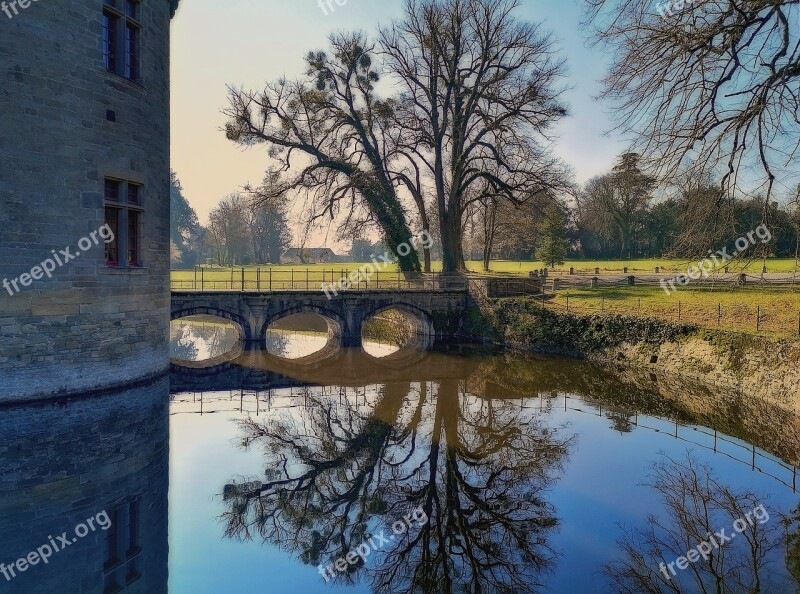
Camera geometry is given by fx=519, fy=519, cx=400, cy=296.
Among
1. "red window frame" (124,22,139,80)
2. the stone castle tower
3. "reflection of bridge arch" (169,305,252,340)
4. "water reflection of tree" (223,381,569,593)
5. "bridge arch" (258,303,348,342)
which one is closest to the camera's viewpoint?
"water reflection of tree" (223,381,569,593)

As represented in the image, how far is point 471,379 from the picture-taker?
695 inches

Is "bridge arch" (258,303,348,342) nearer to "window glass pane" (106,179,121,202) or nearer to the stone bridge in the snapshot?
the stone bridge

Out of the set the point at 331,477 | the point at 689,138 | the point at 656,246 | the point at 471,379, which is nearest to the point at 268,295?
the point at 471,379

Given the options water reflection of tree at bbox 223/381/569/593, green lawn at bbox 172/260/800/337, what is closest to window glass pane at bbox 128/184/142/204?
water reflection of tree at bbox 223/381/569/593

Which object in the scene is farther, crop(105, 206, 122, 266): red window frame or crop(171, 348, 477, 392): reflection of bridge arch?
crop(171, 348, 477, 392): reflection of bridge arch

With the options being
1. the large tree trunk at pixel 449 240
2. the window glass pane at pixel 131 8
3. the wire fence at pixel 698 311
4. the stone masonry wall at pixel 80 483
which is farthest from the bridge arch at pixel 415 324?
the window glass pane at pixel 131 8

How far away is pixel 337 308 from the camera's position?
2462 cm

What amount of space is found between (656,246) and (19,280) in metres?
54.4

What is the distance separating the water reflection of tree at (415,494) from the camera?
660cm

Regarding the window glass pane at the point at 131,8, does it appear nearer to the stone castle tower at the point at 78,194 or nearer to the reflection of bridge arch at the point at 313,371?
the stone castle tower at the point at 78,194

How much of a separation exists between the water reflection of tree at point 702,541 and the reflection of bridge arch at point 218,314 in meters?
17.8

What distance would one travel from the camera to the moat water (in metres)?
6.31

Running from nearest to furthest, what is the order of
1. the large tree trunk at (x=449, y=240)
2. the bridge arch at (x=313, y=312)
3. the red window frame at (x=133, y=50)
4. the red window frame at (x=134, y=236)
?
the red window frame at (x=133, y=50), the red window frame at (x=134, y=236), the bridge arch at (x=313, y=312), the large tree trunk at (x=449, y=240)

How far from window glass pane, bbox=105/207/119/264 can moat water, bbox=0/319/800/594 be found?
3490 mm
